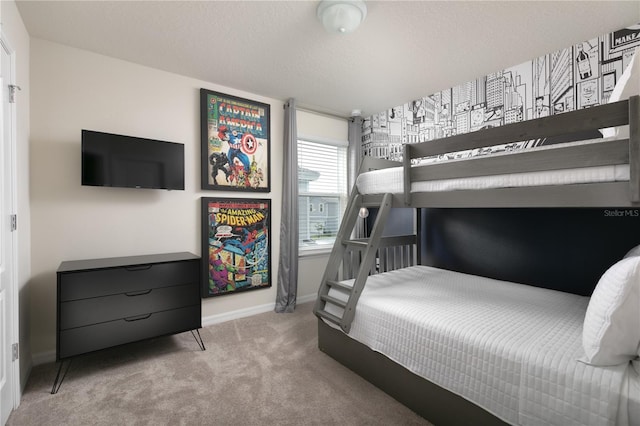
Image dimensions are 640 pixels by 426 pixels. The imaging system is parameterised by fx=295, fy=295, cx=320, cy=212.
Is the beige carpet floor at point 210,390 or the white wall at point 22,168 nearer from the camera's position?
the beige carpet floor at point 210,390

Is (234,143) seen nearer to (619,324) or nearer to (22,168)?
(22,168)

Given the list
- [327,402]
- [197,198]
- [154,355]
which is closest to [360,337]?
[327,402]

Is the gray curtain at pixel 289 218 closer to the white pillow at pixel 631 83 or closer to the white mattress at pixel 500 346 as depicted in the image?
the white mattress at pixel 500 346

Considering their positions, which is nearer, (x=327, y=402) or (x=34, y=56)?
(x=327, y=402)

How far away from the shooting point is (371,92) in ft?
10.5

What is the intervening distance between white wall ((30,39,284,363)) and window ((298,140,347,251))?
1.19 metres

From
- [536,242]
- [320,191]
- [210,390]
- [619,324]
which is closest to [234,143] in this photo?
[320,191]

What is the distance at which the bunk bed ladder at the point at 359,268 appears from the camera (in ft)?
6.52

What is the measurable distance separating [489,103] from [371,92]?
115 cm

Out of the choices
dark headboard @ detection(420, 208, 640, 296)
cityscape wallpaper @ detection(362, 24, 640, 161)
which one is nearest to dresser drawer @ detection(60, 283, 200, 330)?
dark headboard @ detection(420, 208, 640, 296)

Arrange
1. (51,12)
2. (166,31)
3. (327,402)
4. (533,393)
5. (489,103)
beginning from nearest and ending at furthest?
(533,393) → (327,402) → (51,12) → (166,31) → (489,103)

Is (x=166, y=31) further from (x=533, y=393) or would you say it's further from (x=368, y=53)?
(x=533, y=393)

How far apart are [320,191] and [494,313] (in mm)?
2551

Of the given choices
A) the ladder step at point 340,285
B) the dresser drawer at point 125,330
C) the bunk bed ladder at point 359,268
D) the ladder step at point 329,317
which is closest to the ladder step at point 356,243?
the bunk bed ladder at point 359,268
